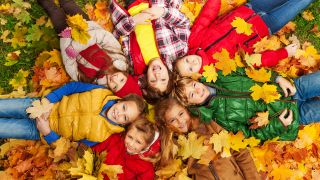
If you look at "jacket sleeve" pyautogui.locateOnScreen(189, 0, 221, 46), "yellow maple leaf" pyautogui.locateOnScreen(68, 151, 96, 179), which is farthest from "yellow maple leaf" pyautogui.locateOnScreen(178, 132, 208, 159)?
"jacket sleeve" pyautogui.locateOnScreen(189, 0, 221, 46)

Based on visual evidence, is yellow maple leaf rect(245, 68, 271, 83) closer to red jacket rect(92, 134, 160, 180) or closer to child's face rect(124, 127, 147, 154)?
red jacket rect(92, 134, 160, 180)

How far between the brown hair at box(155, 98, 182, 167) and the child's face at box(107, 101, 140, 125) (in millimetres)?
311

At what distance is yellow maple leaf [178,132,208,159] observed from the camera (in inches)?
139

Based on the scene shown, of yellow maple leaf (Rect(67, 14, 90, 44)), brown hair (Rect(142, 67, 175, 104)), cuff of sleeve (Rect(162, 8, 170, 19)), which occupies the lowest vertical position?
brown hair (Rect(142, 67, 175, 104))

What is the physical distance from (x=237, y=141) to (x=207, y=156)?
0.40 meters

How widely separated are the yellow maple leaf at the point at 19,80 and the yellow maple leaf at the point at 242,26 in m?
2.60

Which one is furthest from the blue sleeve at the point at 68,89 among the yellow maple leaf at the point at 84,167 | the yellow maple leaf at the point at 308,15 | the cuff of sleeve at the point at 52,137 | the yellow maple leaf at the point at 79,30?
the yellow maple leaf at the point at 308,15

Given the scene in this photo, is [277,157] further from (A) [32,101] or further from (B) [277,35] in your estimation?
(A) [32,101]

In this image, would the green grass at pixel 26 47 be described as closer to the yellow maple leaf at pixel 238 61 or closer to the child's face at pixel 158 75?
the child's face at pixel 158 75

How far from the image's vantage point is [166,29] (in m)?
4.04

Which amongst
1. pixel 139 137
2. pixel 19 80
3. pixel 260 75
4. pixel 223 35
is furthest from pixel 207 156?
pixel 19 80

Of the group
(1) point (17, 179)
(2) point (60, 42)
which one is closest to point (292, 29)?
(2) point (60, 42)

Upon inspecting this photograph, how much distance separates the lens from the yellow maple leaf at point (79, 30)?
3820 millimetres

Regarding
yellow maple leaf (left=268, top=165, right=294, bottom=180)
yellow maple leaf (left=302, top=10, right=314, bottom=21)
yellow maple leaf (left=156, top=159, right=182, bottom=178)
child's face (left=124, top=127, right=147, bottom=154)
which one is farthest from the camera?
yellow maple leaf (left=302, top=10, right=314, bottom=21)
